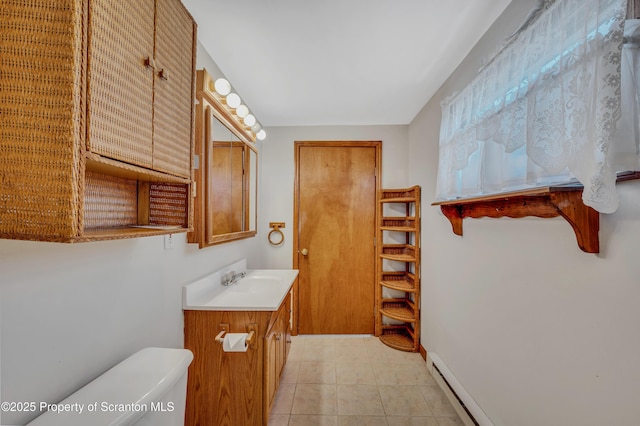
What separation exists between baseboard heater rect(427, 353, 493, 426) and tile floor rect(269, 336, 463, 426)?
0.27ft

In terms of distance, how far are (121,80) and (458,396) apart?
2337 mm

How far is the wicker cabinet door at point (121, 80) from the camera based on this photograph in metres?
0.65

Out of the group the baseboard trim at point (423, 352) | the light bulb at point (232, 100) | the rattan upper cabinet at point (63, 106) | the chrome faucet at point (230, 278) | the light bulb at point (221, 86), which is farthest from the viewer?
the baseboard trim at point (423, 352)

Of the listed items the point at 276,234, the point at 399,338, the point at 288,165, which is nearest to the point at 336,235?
the point at 276,234

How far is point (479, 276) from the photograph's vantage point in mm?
Result: 1495

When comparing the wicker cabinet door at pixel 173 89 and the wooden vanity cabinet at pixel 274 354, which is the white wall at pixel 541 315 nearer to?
the wooden vanity cabinet at pixel 274 354

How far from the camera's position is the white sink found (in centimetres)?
140

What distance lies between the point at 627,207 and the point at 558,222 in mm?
227

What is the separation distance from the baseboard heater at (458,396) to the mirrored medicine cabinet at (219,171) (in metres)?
1.84

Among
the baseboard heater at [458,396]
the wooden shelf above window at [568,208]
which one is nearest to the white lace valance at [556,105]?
the wooden shelf above window at [568,208]

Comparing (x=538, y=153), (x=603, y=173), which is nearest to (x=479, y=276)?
(x=538, y=153)

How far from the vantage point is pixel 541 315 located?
1055 mm

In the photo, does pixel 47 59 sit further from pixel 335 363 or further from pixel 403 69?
pixel 335 363

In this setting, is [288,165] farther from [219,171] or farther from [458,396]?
[458,396]
